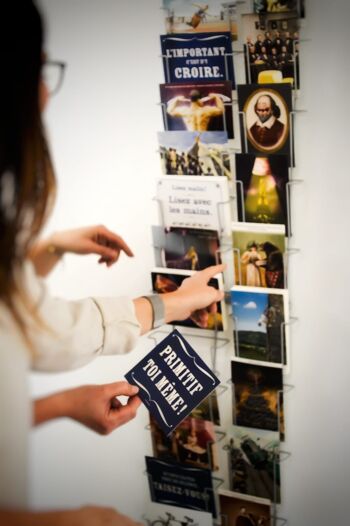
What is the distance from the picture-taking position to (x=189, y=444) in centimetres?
176

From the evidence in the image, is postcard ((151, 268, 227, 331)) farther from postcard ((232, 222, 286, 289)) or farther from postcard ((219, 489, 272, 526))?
postcard ((219, 489, 272, 526))

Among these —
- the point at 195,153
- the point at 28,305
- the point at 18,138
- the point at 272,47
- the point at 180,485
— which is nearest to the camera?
the point at 18,138

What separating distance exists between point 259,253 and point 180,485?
609 mm

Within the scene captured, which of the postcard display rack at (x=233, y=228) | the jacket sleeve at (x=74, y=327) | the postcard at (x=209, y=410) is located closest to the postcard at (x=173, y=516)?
the postcard display rack at (x=233, y=228)

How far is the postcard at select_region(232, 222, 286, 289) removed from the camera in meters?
1.52

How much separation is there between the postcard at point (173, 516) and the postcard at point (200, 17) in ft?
3.52

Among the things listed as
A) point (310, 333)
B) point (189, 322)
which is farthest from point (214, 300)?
point (310, 333)

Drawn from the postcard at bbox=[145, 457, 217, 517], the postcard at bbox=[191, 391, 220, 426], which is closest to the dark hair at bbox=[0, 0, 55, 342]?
the postcard at bbox=[191, 391, 220, 426]

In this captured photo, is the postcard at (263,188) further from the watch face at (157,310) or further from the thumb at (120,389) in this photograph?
the thumb at (120,389)

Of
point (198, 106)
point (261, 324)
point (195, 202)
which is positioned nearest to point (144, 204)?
point (195, 202)

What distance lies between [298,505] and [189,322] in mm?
500

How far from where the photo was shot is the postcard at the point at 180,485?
1.76 meters

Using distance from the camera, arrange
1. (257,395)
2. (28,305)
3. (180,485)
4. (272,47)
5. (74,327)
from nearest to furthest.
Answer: (28,305) → (74,327) → (272,47) → (257,395) → (180,485)

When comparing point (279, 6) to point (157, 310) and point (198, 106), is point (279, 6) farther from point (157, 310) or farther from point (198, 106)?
point (157, 310)
